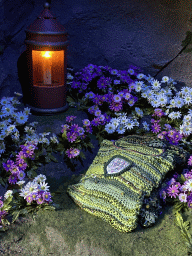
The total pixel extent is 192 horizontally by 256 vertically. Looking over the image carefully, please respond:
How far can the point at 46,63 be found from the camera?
321cm

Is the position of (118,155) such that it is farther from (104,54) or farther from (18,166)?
(104,54)

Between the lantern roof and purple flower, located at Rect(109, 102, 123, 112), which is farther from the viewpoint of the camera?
purple flower, located at Rect(109, 102, 123, 112)

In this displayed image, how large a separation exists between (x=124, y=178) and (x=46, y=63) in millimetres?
1600

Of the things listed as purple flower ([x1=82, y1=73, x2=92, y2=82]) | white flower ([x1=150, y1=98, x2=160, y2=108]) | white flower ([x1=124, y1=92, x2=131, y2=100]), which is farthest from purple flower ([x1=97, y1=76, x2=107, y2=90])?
white flower ([x1=150, y1=98, x2=160, y2=108])

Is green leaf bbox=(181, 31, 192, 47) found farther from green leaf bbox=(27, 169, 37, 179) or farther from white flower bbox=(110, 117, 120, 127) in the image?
green leaf bbox=(27, 169, 37, 179)

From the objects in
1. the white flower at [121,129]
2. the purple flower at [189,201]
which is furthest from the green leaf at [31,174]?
the purple flower at [189,201]

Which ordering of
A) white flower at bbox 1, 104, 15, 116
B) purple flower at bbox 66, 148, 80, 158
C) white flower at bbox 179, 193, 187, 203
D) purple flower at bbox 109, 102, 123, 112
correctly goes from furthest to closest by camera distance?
1. purple flower at bbox 109, 102, 123, 112
2. white flower at bbox 1, 104, 15, 116
3. purple flower at bbox 66, 148, 80, 158
4. white flower at bbox 179, 193, 187, 203

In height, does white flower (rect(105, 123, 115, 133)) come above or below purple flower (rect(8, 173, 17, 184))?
above

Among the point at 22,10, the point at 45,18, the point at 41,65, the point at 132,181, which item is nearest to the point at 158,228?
the point at 132,181

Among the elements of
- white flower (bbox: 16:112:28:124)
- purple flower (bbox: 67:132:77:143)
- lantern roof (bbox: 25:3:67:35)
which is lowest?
purple flower (bbox: 67:132:77:143)

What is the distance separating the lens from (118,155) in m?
2.60

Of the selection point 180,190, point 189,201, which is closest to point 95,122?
point 180,190

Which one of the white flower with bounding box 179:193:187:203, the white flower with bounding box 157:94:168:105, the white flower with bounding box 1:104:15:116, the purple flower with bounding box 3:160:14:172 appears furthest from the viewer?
the white flower with bounding box 157:94:168:105

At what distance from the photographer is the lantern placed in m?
2.96
